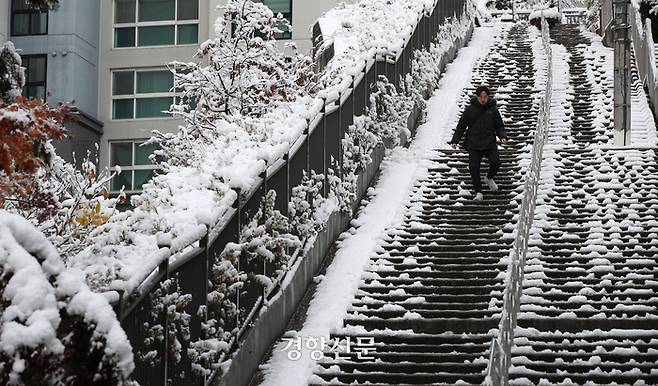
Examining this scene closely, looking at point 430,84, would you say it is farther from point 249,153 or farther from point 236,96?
point 249,153

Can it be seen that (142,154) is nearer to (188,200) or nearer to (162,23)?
(162,23)

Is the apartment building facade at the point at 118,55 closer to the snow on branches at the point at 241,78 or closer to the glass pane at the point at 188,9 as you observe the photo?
the glass pane at the point at 188,9

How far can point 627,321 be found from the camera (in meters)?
10.1

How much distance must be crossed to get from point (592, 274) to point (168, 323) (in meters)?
5.48

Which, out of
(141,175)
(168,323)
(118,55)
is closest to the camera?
(168,323)

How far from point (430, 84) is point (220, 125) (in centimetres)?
1027

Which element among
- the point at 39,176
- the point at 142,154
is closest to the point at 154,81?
the point at 142,154

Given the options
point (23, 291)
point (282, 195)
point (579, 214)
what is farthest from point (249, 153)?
point (23, 291)

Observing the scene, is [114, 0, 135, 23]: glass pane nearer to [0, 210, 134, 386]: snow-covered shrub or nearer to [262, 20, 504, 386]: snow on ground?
[262, 20, 504, 386]: snow on ground

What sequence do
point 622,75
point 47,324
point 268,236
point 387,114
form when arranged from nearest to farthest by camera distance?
point 47,324 < point 268,236 < point 387,114 < point 622,75

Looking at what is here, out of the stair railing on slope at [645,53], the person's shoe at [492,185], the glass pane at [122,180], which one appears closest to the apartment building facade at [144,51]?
the glass pane at [122,180]

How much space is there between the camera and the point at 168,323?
759 cm

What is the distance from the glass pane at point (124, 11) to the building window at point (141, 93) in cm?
172

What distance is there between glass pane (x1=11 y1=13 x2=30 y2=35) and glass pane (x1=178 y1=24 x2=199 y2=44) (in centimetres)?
477
